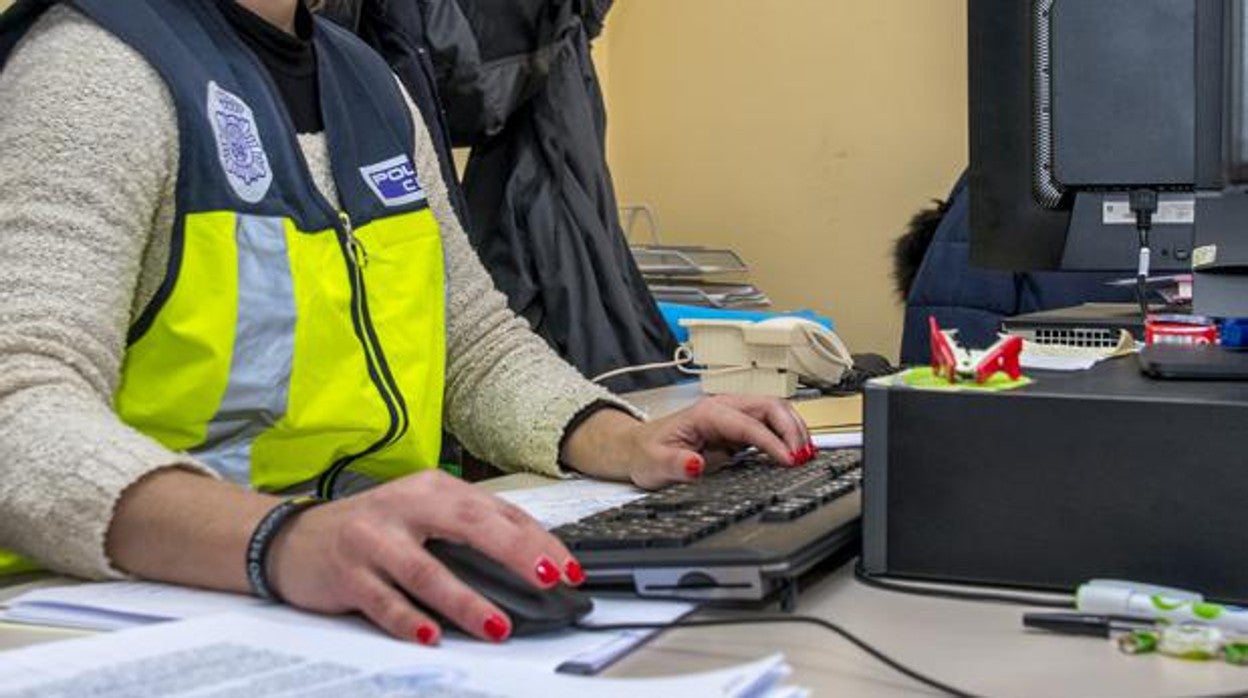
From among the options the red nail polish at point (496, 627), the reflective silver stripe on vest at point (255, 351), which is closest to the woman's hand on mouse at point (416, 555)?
the red nail polish at point (496, 627)

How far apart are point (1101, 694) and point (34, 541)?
0.59 meters

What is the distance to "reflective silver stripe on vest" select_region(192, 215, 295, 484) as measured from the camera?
3.72 feet

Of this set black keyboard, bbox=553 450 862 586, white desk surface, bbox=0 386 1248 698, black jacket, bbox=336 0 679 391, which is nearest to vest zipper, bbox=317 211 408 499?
black keyboard, bbox=553 450 862 586

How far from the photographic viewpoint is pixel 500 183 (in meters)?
2.46

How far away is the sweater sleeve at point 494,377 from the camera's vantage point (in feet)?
4.32

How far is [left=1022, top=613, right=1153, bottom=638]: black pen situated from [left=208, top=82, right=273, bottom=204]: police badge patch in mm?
655

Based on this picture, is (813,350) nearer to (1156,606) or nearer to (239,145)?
(239,145)

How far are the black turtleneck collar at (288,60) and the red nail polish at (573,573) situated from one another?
0.63 meters

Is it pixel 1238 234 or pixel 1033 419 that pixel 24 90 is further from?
pixel 1238 234

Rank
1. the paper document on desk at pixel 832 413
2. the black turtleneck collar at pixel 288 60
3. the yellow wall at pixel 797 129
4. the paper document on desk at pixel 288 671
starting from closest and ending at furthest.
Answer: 1. the paper document on desk at pixel 288 671
2. the black turtleneck collar at pixel 288 60
3. the paper document on desk at pixel 832 413
4. the yellow wall at pixel 797 129

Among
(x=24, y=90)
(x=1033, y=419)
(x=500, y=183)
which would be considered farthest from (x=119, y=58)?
(x=500, y=183)

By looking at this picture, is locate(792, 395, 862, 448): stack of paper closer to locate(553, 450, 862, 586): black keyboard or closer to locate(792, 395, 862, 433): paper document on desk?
locate(792, 395, 862, 433): paper document on desk

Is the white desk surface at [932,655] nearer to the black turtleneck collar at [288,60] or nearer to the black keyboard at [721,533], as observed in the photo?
the black keyboard at [721,533]

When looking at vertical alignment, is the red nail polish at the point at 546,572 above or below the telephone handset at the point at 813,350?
above
